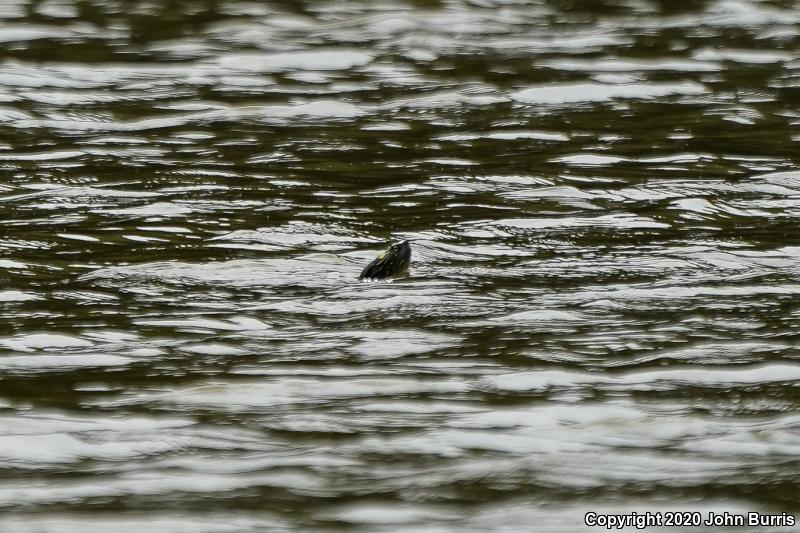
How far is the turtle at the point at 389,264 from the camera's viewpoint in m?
5.41

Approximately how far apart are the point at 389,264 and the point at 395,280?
60mm

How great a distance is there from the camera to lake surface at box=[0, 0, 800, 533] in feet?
11.8

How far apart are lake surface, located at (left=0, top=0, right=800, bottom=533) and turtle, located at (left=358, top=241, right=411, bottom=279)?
60 mm

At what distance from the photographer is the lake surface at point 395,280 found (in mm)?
3598

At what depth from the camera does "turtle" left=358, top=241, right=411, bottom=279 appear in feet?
17.7

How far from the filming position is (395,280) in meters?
5.39

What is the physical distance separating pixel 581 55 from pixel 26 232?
4.44 meters

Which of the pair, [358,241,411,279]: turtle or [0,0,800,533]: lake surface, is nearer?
[0,0,800,533]: lake surface

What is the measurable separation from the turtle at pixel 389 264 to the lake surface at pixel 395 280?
6 cm

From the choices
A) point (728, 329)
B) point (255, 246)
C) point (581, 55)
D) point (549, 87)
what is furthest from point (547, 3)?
point (728, 329)

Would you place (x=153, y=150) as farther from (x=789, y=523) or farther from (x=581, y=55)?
(x=789, y=523)

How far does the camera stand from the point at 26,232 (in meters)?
6.11

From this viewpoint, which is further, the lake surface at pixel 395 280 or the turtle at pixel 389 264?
the turtle at pixel 389 264

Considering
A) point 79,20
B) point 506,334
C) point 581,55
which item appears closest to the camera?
point 506,334
